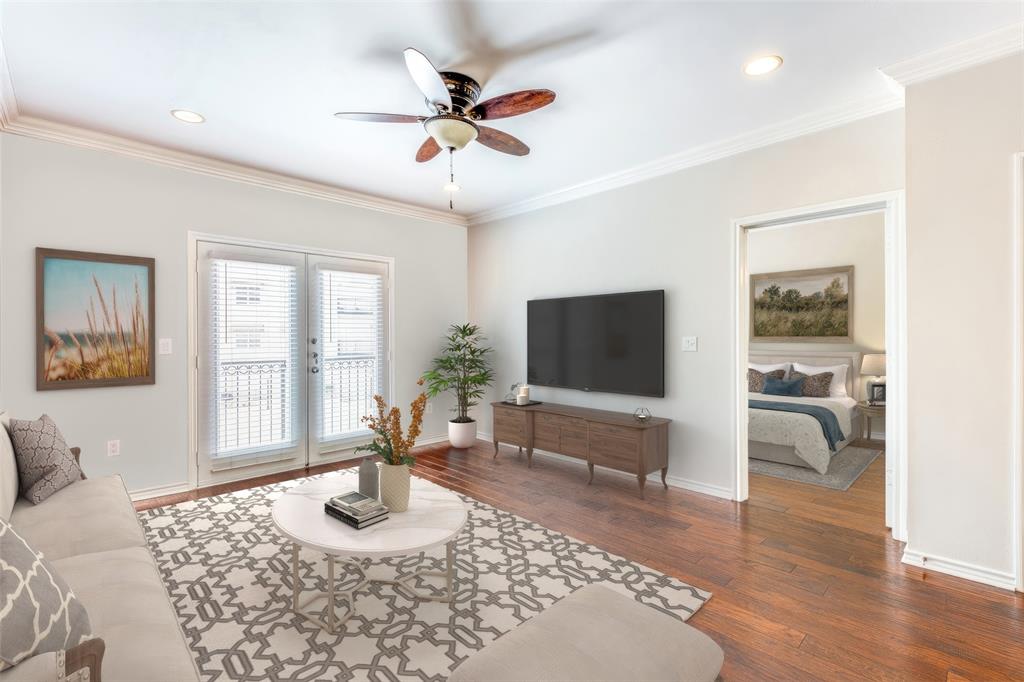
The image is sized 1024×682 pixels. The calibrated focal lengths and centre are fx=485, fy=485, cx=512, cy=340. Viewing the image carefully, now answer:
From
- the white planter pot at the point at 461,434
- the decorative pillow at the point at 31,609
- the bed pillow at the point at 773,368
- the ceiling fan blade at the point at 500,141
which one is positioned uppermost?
the ceiling fan blade at the point at 500,141

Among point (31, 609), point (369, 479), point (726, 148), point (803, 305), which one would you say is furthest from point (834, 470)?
point (31, 609)

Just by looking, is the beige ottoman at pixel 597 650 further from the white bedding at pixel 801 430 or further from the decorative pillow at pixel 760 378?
the decorative pillow at pixel 760 378

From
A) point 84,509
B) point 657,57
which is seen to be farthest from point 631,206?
point 84,509

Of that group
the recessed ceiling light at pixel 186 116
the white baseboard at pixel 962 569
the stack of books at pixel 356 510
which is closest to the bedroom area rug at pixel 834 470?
the white baseboard at pixel 962 569

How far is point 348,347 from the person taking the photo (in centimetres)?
490

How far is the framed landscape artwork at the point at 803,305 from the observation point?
5867 mm

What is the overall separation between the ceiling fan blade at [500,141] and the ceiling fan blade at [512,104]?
0.10 meters

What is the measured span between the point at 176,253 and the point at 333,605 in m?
3.16

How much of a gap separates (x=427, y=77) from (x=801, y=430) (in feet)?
14.0

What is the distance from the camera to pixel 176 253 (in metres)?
3.86

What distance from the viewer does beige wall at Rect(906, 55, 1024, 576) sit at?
93.9 inches

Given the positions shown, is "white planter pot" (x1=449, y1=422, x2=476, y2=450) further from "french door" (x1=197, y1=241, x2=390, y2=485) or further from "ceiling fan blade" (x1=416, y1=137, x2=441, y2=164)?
"ceiling fan blade" (x1=416, y1=137, x2=441, y2=164)

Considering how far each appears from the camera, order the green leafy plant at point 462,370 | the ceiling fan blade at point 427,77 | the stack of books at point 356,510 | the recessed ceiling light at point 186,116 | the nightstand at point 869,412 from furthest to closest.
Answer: the green leafy plant at point 462,370
the nightstand at point 869,412
the recessed ceiling light at point 186,116
the stack of books at point 356,510
the ceiling fan blade at point 427,77

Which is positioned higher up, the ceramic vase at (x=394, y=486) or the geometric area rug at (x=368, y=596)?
the ceramic vase at (x=394, y=486)
